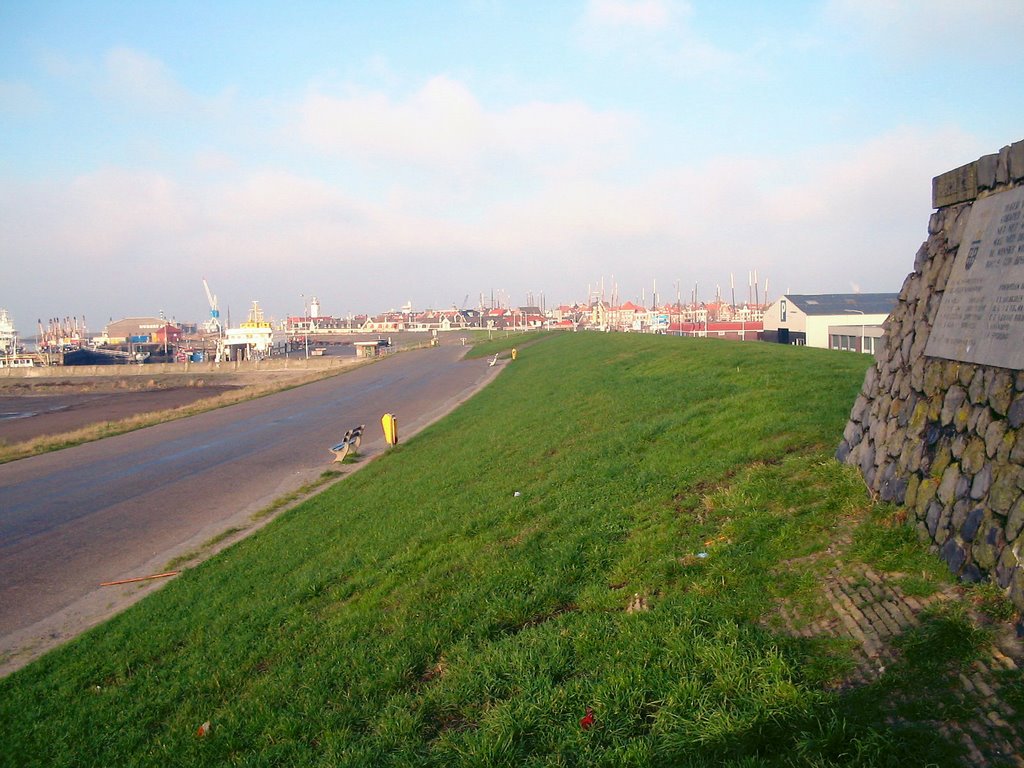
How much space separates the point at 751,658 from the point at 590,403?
11168mm

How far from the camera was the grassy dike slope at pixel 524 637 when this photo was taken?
372 cm

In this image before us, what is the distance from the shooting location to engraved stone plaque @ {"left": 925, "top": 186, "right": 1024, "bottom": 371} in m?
4.69

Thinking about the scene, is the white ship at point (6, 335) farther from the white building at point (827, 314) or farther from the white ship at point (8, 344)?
the white building at point (827, 314)

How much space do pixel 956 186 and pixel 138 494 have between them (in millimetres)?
13894

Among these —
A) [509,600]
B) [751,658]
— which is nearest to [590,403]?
[509,600]

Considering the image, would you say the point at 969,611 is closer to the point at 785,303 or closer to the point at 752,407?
the point at 752,407

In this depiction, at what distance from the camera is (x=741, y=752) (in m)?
3.32

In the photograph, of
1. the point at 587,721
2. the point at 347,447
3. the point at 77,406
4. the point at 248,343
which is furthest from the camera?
the point at 248,343

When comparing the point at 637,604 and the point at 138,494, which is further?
the point at 138,494

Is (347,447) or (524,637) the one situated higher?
(524,637)

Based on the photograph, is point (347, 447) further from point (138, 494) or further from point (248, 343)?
point (248, 343)

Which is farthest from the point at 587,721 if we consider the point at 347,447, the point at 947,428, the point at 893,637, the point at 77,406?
the point at 77,406

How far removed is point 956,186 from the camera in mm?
6066

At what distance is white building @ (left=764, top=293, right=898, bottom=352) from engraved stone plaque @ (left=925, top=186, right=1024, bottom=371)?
94.8ft
